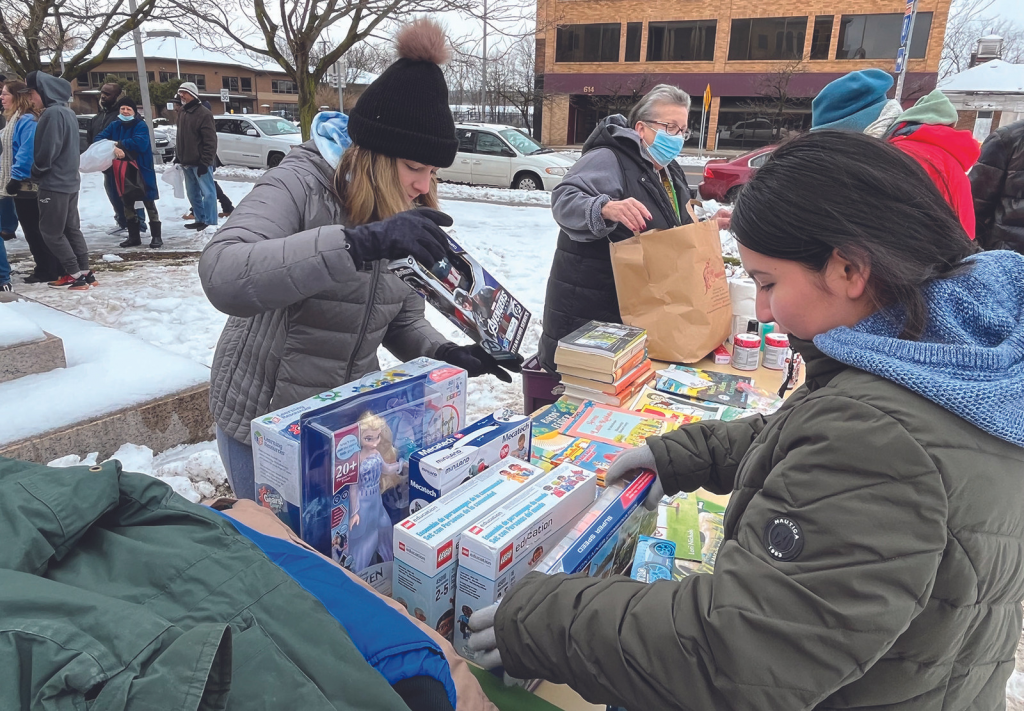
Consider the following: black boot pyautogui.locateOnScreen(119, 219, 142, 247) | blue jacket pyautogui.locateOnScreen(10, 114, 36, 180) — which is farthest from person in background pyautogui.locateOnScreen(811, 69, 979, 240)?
black boot pyautogui.locateOnScreen(119, 219, 142, 247)

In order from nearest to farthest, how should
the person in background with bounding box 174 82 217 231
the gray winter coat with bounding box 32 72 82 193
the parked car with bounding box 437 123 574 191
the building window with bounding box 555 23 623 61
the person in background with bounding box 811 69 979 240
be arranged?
the person in background with bounding box 811 69 979 240 → the gray winter coat with bounding box 32 72 82 193 → the person in background with bounding box 174 82 217 231 → the parked car with bounding box 437 123 574 191 → the building window with bounding box 555 23 623 61

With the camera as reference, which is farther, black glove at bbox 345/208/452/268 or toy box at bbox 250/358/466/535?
black glove at bbox 345/208/452/268

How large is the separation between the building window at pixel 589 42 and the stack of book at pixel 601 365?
31.4 meters

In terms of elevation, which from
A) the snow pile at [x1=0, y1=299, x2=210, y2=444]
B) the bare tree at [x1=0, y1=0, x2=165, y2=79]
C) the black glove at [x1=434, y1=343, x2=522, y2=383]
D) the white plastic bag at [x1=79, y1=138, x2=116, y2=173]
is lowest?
the snow pile at [x1=0, y1=299, x2=210, y2=444]

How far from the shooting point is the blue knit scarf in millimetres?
837

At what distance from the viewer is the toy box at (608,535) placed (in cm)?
114

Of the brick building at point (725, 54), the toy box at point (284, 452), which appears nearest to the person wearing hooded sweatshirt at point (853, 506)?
the toy box at point (284, 452)

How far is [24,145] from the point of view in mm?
5750

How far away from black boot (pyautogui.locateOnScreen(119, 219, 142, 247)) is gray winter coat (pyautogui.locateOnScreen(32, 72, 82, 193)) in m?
2.25

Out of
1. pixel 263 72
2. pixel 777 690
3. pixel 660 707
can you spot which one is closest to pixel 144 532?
pixel 660 707

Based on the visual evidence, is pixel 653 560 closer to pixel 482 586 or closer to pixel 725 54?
pixel 482 586

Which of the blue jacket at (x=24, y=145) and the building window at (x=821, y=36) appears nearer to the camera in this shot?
the blue jacket at (x=24, y=145)

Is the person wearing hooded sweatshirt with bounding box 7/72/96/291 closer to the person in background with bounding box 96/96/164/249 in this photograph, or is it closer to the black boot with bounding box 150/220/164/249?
the person in background with bounding box 96/96/164/249

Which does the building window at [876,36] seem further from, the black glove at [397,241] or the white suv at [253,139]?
the black glove at [397,241]
